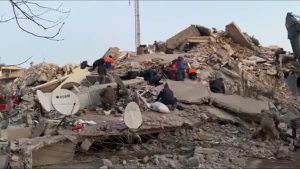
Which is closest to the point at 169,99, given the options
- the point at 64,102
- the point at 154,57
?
the point at 64,102

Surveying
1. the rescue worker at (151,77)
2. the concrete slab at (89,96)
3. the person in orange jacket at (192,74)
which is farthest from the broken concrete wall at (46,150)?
the person in orange jacket at (192,74)

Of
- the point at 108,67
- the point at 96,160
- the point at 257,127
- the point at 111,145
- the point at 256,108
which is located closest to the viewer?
the point at 96,160

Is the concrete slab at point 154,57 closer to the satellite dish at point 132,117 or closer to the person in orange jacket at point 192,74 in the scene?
the person in orange jacket at point 192,74

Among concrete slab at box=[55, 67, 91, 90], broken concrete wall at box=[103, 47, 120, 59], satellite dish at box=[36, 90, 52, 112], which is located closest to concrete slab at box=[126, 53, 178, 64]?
broken concrete wall at box=[103, 47, 120, 59]

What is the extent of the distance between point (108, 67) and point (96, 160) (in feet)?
26.6

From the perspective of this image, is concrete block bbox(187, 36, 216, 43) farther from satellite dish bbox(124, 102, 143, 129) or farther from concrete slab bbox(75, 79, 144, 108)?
satellite dish bbox(124, 102, 143, 129)

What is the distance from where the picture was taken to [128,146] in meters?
12.3

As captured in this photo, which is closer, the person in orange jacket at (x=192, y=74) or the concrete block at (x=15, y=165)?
the concrete block at (x=15, y=165)

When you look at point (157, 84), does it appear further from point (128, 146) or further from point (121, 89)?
point (128, 146)

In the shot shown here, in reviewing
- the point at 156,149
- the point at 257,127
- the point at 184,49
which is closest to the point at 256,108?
the point at 257,127

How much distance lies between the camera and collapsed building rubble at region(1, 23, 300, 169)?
11.2 metres

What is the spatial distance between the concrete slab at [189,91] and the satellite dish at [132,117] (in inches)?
135

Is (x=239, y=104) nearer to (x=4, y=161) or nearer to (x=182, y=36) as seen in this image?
(x=4, y=161)

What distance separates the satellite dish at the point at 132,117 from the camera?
38.7 ft
